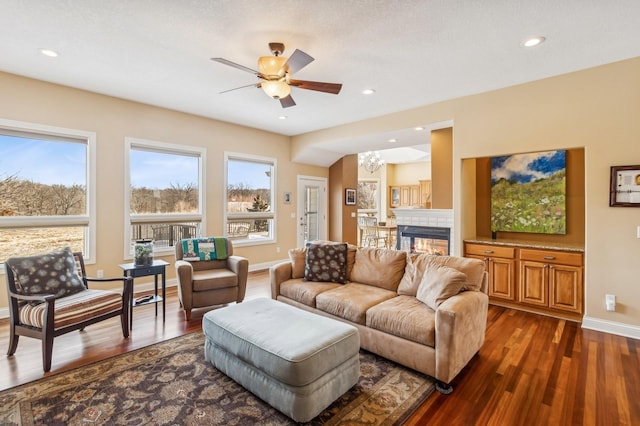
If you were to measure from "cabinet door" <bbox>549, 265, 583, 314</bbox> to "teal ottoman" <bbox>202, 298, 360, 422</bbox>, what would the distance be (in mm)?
2902

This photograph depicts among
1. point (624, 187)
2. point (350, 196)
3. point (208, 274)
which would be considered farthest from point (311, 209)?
point (624, 187)

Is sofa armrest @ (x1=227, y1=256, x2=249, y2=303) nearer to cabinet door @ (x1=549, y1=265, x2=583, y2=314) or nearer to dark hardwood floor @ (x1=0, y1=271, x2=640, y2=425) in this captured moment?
dark hardwood floor @ (x1=0, y1=271, x2=640, y2=425)

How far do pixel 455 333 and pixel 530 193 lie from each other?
3128 mm

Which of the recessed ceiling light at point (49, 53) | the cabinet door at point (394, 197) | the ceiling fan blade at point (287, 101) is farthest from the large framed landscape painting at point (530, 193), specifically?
the cabinet door at point (394, 197)

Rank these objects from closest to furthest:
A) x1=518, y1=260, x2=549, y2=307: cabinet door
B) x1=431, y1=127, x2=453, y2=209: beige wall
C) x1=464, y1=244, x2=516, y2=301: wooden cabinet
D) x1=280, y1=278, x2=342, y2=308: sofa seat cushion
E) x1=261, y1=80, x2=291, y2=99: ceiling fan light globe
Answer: x1=261, y1=80, x2=291, y2=99: ceiling fan light globe → x1=280, y1=278, x2=342, y2=308: sofa seat cushion → x1=518, y1=260, x2=549, y2=307: cabinet door → x1=464, y1=244, x2=516, y2=301: wooden cabinet → x1=431, y1=127, x2=453, y2=209: beige wall

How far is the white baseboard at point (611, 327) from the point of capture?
320 cm

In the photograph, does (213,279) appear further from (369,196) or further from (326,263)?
(369,196)

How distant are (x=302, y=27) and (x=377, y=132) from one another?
3.00m

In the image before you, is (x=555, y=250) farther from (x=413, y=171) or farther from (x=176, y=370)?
(x=413, y=171)

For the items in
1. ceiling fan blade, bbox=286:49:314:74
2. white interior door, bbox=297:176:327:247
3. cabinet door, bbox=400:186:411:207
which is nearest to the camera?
ceiling fan blade, bbox=286:49:314:74

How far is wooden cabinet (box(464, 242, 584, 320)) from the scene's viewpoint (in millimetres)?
3582

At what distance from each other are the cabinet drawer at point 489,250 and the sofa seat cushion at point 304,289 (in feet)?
6.88

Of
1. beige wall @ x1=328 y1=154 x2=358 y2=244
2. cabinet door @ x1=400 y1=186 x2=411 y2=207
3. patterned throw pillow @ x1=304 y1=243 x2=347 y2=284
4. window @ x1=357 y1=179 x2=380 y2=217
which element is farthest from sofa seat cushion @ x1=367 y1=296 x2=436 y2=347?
window @ x1=357 y1=179 x2=380 y2=217

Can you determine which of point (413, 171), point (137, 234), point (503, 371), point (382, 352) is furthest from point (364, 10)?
point (413, 171)
